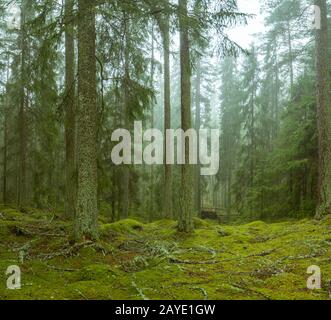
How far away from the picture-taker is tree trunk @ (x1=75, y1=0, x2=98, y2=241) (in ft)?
24.9

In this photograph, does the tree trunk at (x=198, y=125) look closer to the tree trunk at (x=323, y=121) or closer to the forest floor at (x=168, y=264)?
the tree trunk at (x=323, y=121)

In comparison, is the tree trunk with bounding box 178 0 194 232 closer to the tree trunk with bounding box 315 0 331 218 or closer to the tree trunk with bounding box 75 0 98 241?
the tree trunk with bounding box 75 0 98 241

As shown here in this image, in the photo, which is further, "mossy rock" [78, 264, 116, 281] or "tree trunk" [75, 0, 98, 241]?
"tree trunk" [75, 0, 98, 241]

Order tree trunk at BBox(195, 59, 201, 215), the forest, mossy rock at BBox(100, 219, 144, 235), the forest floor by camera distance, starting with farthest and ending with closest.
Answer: tree trunk at BBox(195, 59, 201, 215)
mossy rock at BBox(100, 219, 144, 235)
the forest
the forest floor

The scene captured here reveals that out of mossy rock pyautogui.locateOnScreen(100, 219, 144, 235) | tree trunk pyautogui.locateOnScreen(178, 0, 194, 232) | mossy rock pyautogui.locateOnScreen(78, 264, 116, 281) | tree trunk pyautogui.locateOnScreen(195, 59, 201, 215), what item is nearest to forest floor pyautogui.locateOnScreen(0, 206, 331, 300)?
mossy rock pyautogui.locateOnScreen(78, 264, 116, 281)

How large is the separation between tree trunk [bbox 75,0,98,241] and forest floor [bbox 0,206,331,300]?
52 cm

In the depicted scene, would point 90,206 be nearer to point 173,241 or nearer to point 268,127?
point 173,241

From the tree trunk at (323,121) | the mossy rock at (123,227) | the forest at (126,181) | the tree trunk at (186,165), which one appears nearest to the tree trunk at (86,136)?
the forest at (126,181)

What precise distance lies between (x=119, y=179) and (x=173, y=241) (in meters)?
8.82

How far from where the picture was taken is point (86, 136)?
769 cm

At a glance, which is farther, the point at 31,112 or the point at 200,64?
the point at 200,64

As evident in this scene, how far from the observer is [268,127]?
24906mm

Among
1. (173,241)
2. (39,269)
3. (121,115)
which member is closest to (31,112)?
(121,115)

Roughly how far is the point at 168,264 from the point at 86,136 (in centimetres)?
330
